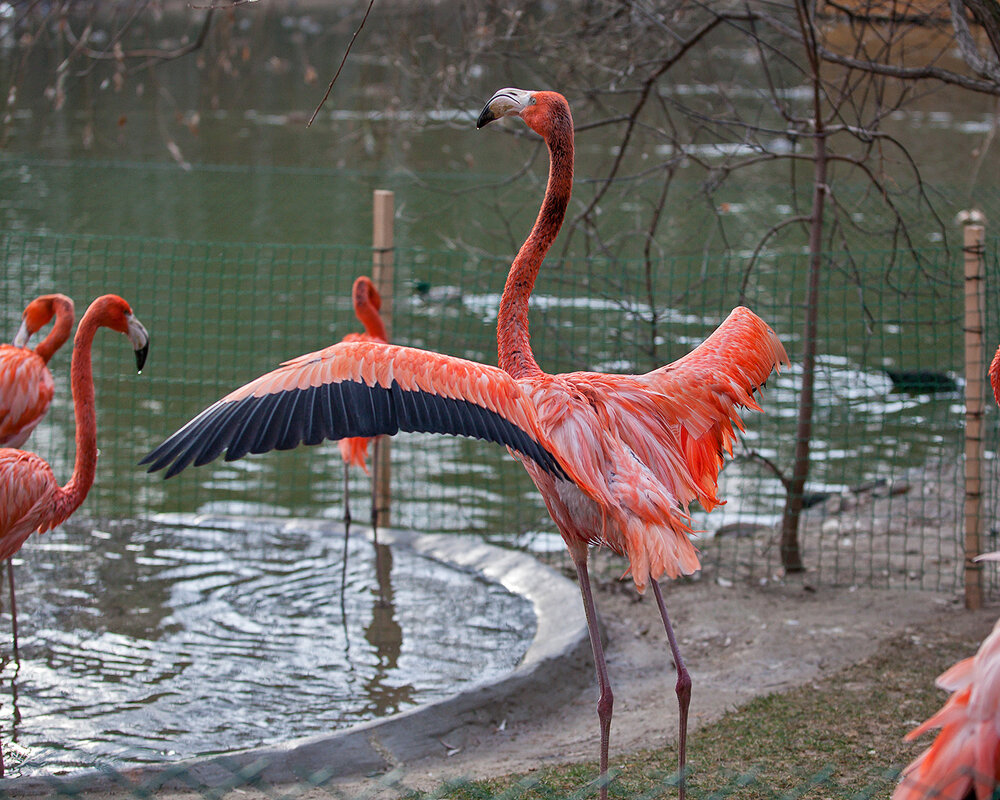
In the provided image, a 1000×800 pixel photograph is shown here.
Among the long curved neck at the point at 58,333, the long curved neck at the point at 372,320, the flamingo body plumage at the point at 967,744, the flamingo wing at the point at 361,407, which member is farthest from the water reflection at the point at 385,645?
the flamingo body plumage at the point at 967,744

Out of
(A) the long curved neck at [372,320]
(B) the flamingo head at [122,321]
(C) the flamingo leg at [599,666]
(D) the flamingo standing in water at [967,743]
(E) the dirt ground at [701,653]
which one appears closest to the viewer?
(D) the flamingo standing in water at [967,743]

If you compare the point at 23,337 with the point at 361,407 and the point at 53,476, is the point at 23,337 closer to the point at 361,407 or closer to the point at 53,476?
the point at 53,476

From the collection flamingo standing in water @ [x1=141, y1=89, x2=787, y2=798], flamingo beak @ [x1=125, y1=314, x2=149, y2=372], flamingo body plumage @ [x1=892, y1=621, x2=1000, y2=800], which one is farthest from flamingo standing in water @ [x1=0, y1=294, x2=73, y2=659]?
flamingo body plumage @ [x1=892, y1=621, x2=1000, y2=800]

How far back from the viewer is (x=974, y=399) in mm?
5449

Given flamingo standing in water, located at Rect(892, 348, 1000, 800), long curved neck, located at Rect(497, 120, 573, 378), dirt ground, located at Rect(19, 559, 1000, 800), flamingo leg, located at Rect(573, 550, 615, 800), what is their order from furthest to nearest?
dirt ground, located at Rect(19, 559, 1000, 800), long curved neck, located at Rect(497, 120, 573, 378), flamingo leg, located at Rect(573, 550, 615, 800), flamingo standing in water, located at Rect(892, 348, 1000, 800)

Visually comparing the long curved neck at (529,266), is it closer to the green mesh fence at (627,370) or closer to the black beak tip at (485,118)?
the black beak tip at (485,118)

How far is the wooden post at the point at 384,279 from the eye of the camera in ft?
21.0

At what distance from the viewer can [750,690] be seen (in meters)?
4.62

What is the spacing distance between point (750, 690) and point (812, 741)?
63 centimetres

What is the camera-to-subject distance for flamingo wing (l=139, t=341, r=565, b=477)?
2.91 m

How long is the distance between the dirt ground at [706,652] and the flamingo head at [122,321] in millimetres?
2195

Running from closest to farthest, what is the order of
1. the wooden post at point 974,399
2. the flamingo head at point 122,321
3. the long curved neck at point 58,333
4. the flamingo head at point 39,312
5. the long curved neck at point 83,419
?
the long curved neck at point 83,419
the flamingo head at point 122,321
the wooden post at point 974,399
the long curved neck at point 58,333
the flamingo head at point 39,312

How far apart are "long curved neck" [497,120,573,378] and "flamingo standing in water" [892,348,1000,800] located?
6.61 ft

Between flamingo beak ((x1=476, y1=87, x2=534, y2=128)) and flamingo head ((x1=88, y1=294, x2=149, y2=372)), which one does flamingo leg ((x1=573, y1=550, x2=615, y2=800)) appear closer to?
flamingo beak ((x1=476, y1=87, x2=534, y2=128))
